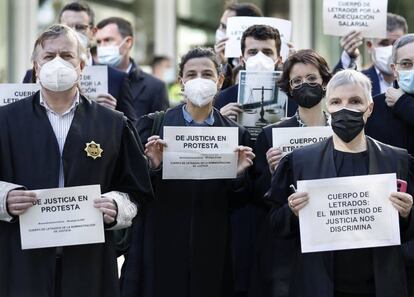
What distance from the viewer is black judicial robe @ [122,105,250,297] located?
602cm

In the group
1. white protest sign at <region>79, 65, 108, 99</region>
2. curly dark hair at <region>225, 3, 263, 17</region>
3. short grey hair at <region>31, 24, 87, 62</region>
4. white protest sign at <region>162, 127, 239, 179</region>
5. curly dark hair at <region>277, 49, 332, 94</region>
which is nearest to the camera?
short grey hair at <region>31, 24, 87, 62</region>

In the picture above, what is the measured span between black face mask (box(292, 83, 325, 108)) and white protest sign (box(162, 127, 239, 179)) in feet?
1.37

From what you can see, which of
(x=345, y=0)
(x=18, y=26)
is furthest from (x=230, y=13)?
(x=18, y=26)

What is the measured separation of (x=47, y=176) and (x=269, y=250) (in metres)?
1.64

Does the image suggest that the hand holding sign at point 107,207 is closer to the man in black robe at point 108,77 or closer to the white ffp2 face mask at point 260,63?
the man in black robe at point 108,77

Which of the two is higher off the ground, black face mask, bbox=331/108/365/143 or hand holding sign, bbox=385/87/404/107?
hand holding sign, bbox=385/87/404/107

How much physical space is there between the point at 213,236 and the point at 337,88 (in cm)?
138

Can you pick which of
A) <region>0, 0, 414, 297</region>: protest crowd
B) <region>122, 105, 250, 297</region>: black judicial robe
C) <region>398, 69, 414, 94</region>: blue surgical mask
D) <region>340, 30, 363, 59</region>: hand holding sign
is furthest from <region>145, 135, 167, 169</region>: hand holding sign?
<region>340, 30, 363, 59</region>: hand holding sign

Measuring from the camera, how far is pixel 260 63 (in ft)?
21.8

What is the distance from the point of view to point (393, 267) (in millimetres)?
5082

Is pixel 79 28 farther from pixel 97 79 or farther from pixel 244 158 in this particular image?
pixel 244 158

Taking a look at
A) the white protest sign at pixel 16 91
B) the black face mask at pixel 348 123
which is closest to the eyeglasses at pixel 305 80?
the black face mask at pixel 348 123

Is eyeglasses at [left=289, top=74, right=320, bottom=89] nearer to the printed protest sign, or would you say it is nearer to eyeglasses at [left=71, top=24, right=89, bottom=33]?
the printed protest sign

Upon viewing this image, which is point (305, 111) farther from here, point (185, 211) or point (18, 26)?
point (18, 26)
